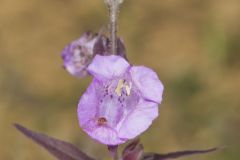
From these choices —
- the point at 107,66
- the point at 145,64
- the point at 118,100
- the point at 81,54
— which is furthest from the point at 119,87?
the point at 145,64

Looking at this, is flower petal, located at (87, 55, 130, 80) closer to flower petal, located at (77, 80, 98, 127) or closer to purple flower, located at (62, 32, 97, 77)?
flower petal, located at (77, 80, 98, 127)

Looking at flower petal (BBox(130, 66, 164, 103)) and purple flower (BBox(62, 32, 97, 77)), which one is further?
purple flower (BBox(62, 32, 97, 77))

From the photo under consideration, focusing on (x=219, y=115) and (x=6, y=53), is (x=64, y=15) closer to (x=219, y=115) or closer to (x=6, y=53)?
(x=6, y=53)

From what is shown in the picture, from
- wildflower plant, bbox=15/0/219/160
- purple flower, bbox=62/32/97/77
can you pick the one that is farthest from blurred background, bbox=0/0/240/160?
wildflower plant, bbox=15/0/219/160

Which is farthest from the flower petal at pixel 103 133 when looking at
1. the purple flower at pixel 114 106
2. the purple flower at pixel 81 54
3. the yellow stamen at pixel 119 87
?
the purple flower at pixel 81 54

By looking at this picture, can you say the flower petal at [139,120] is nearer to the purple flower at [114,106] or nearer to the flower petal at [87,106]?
the purple flower at [114,106]

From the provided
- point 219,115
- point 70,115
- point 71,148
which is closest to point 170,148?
point 219,115

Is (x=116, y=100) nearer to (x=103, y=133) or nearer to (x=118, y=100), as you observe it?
(x=118, y=100)

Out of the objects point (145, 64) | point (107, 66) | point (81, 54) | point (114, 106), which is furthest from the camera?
point (145, 64)
